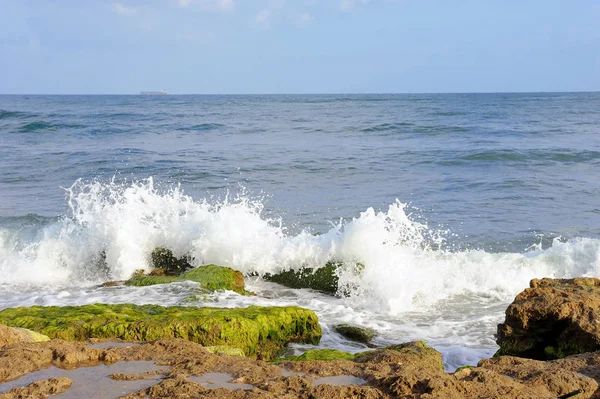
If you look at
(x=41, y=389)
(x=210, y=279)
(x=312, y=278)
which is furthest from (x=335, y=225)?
(x=41, y=389)

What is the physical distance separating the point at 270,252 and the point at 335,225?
1.85 metres

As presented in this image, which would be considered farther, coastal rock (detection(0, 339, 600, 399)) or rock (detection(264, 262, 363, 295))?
rock (detection(264, 262, 363, 295))

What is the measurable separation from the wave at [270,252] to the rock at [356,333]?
148 cm

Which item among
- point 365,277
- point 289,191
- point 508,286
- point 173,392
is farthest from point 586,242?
point 173,392

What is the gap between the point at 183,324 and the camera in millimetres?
4766

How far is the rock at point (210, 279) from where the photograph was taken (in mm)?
7223

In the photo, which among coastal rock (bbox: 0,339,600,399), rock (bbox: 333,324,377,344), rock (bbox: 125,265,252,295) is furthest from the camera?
rock (bbox: 125,265,252,295)

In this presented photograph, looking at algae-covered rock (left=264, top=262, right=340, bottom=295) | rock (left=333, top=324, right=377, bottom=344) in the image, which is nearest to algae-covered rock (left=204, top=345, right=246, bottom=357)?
rock (left=333, top=324, right=377, bottom=344)

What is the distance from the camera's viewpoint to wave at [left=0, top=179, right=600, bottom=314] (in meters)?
7.98

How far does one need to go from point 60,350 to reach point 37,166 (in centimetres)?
1554

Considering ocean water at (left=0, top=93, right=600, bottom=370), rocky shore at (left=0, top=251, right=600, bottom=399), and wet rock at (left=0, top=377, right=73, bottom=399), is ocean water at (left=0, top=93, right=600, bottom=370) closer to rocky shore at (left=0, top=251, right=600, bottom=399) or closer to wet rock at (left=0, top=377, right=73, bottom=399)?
rocky shore at (left=0, top=251, right=600, bottom=399)

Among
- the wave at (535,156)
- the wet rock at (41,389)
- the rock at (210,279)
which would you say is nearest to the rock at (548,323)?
the wet rock at (41,389)

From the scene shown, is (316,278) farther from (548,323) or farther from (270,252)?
(548,323)

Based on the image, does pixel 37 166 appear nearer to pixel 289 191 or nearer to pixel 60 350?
pixel 289 191
